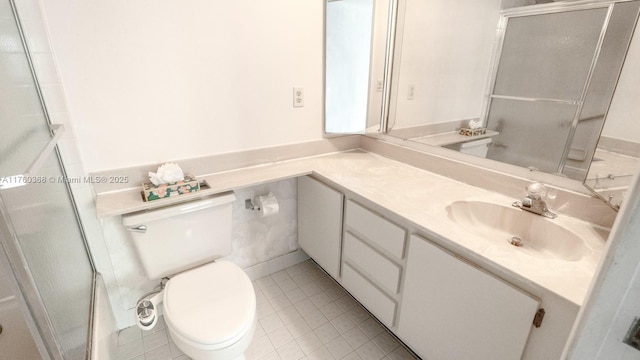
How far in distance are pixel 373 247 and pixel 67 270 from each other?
1.22 metres

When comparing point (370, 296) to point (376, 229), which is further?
point (370, 296)

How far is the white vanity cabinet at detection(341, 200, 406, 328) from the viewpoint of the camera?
1304mm

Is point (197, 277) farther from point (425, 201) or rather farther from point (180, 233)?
point (425, 201)

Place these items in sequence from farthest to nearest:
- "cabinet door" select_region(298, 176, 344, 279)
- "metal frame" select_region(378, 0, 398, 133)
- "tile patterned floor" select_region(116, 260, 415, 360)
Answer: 1. "metal frame" select_region(378, 0, 398, 133)
2. "cabinet door" select_region(298, 176, 344, 279)
3. "tile patterned floor" select_region(116, 260, 415, 360)

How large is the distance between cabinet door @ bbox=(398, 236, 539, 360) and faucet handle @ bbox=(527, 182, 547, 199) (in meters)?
0.46

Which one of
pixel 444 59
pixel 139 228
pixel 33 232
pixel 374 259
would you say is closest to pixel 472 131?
pixel 444 59

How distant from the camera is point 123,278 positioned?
5.09ft

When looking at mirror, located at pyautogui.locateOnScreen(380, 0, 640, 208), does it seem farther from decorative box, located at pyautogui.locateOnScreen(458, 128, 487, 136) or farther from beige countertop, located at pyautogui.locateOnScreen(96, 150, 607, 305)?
beige countertop, located at pyautogui.locateOnScreen(96, 150, 607, 305)

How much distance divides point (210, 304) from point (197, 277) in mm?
201

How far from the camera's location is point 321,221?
177cm

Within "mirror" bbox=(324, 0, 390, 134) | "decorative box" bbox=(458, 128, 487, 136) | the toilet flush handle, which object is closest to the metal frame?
"mirror" bbox=(324, 0, 390, 134)

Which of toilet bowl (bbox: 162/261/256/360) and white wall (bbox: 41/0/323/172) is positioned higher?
white wall (bbox: 41/0/323/172)

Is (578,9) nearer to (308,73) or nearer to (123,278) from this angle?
(308,73)

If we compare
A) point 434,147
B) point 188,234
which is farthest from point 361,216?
point 188,234
